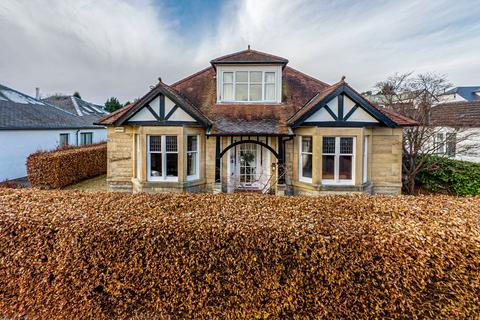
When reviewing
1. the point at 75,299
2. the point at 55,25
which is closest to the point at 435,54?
the point at 75,299

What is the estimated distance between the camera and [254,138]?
11.7 m

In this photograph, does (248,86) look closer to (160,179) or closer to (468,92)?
(160,179)

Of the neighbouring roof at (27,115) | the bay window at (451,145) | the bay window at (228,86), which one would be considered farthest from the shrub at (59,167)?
the bay window at (451,145)

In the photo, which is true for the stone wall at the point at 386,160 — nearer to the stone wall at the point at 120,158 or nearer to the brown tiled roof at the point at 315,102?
the brown tiled roof at the point at 315,102

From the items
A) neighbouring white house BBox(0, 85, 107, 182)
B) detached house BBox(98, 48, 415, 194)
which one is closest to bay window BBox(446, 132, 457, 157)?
detached house BBox(98, 48, 415, 194)

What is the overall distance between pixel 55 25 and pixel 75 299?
64.7 ft

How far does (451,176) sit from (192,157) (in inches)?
574

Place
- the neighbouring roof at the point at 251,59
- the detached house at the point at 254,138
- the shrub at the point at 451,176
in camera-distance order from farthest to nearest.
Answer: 1. the neighbouring roof at the point at 251,59
2. the shrub at the point at 451,176
3. the detached house at the point at 254,138

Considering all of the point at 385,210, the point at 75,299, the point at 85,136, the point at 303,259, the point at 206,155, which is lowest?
the point at 75,299

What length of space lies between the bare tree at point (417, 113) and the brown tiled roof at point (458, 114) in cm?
142

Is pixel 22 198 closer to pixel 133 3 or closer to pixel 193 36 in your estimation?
pixel 133 3

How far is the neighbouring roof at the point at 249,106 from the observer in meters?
10.8

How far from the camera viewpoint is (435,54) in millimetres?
17266

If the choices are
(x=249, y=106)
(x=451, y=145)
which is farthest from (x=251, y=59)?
(x=451, y=145)
